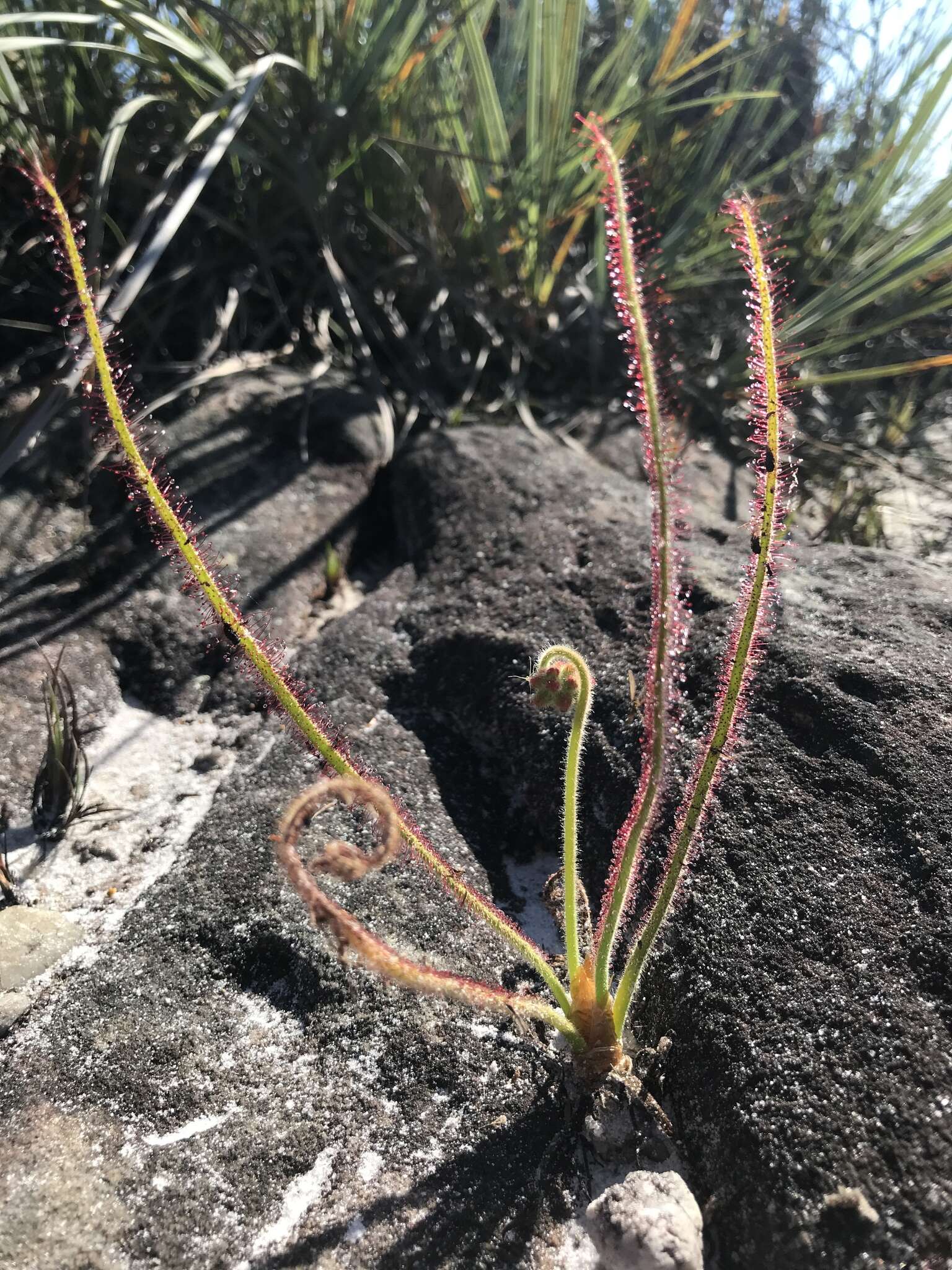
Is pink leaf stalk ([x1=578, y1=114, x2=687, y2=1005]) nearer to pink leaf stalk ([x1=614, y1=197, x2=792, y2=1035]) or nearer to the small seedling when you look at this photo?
pink leaf stalk ([x1=614, y1=197, x2=792, y2=1035])

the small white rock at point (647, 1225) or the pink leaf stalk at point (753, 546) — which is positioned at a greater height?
the pink leaf stalk at point (753, 546)

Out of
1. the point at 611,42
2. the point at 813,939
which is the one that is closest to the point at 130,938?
the point at 813,939

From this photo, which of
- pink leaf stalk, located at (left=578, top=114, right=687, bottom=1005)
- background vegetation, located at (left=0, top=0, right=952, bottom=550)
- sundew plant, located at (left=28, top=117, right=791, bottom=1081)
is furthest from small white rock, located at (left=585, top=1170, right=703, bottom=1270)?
background vegetation, located at (left=0, top=0, right=952, bottom=550)

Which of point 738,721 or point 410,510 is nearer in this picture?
point 738,721

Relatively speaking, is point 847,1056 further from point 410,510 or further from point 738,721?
point 410,510

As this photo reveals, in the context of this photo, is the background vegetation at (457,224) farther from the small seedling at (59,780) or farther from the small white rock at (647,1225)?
the small white rock at (647,1225)

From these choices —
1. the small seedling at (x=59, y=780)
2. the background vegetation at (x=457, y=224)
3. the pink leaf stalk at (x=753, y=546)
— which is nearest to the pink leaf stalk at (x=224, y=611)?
the pink leaf stalk at (x=753, y=546)

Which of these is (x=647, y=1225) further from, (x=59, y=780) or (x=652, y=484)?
(x=59, y=780)
